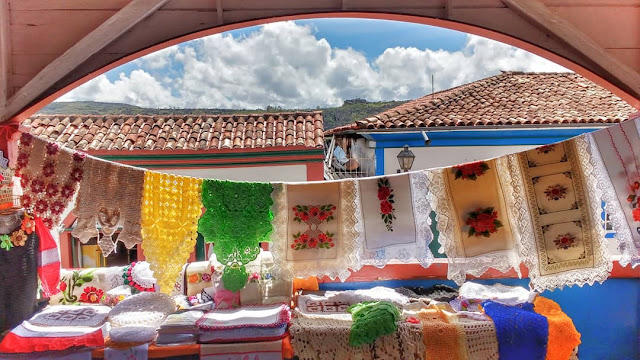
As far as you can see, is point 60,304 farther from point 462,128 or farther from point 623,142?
point 462,128

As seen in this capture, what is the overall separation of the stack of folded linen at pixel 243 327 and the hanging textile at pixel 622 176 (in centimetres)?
159

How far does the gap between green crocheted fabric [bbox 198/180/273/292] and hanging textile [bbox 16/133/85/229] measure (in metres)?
0.56

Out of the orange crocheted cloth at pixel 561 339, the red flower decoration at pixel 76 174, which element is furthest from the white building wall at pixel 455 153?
the red flower decoration at pixel 76 174

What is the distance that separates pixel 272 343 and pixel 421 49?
9.26 meters

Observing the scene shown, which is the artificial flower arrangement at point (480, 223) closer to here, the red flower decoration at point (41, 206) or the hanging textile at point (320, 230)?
the hanging textile at point (320, 230)

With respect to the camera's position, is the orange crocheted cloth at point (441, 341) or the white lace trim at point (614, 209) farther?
the orange crocheted cloth at point (441, 341)

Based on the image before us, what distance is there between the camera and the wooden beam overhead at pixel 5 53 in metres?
1.89

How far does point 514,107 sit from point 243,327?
6.42m

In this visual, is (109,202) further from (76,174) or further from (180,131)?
(180,131)

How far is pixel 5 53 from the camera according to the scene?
189 cm

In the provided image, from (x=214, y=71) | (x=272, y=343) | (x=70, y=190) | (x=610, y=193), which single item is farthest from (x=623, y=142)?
(x=214, y=71)

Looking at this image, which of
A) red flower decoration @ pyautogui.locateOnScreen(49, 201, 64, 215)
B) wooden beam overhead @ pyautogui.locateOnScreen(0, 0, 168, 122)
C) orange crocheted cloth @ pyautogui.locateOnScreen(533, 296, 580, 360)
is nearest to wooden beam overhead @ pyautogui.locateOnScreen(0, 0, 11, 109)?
wooden beam overhead @ pyautogui.locateOnScreen(0, 0, 168, 122)

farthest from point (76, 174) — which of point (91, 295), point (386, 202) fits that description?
point (386, 202)

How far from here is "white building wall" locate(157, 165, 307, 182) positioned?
18.5 feet
